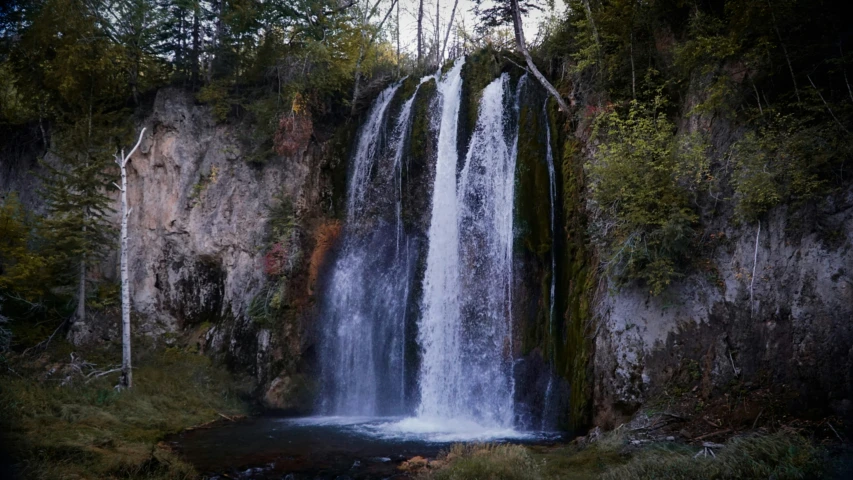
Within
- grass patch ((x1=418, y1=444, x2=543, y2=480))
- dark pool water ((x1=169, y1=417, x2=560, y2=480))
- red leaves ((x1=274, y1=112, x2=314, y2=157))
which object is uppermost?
red leaves ((x1=274, y1=112, x2=314, y2=157))

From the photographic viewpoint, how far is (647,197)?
10188 mm

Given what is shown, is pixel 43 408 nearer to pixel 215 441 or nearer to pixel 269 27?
pixel 215 441

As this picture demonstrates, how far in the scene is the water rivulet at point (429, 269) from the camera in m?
13.5

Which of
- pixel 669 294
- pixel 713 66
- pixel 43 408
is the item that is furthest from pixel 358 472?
pixel 713 66

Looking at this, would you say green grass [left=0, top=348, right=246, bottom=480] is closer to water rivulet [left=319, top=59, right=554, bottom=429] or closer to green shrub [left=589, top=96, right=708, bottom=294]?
water rivulet [left=319, top=59, right=554, bottom=429]

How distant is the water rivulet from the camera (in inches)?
531

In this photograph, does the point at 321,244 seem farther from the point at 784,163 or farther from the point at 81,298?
the point at 784,163

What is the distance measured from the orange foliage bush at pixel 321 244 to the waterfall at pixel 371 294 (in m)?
0.45

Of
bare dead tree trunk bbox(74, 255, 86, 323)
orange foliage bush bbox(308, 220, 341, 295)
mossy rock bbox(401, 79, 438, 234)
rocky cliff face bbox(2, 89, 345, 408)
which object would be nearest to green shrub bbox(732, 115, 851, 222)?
mossy rock bbox(401, 79, 438, 234)

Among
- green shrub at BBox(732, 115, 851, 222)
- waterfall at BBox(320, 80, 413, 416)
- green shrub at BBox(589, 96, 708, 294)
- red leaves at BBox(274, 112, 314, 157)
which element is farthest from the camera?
red leaves at BBox(274, 112, 314, 157)

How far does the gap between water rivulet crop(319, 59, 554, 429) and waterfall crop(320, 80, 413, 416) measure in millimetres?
36

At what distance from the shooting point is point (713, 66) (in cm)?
1041

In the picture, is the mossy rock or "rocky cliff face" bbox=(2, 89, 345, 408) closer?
the mossy rock

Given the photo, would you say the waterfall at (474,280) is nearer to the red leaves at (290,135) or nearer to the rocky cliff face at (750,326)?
the rocky cliff face at (750,326)
